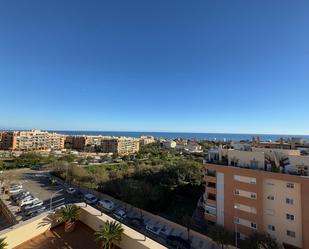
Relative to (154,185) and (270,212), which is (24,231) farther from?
(154,185)

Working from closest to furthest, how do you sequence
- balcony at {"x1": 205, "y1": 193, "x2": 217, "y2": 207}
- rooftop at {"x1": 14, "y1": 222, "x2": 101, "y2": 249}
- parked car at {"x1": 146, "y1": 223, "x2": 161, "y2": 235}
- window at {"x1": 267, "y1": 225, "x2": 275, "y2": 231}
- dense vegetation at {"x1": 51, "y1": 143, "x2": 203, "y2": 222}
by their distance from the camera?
rooftop at {"x1": 14, "y1": 222, "x2": 101, "y2": 249}, window at {"x1": 267, "y1": 225, "x2": 275, "y2": 231}, parked car at {"x1": 146, "y1": 223, "x2": 161, "y2": 235}, balcony at {"x1": 205, "y1": 193, "x2": 217, "y2": 207}, dense vegetation at {"x1": 51, "y1": 143, "x2": 203, "y2": 222}

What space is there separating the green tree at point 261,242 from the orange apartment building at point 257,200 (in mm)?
2937

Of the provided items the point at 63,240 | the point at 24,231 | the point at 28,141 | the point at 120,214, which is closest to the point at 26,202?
the point at 120,214

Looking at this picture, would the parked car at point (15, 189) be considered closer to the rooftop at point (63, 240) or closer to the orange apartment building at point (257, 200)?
the orange apartment building at point (257, 200)

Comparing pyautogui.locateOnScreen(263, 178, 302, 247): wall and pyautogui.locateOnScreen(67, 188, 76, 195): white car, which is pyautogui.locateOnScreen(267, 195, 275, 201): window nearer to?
pyautogui.locateOnScreen(263, 178, 302, 247): wall

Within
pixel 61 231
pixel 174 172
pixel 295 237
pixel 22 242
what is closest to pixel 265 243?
pixel 295 237

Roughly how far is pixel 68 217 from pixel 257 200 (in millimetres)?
20985

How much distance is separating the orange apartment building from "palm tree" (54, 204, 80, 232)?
20.1 m

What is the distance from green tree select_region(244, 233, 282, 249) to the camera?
19.7 metres

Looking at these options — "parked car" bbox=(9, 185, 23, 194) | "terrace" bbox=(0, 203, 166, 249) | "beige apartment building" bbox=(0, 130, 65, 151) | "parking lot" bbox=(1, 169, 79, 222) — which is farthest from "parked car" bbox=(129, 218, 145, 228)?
"beige apartment building" bbox=(0, 130, 65, 151)

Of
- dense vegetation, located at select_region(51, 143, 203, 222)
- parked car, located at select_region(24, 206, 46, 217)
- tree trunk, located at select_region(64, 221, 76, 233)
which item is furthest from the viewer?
dense vegetation, located at select_region(51, 143, 203, 222)

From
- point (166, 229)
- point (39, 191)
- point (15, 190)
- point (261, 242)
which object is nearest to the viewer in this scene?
point (261, 242)

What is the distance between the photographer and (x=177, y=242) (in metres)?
23.8

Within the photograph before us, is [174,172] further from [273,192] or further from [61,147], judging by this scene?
[61,147]
